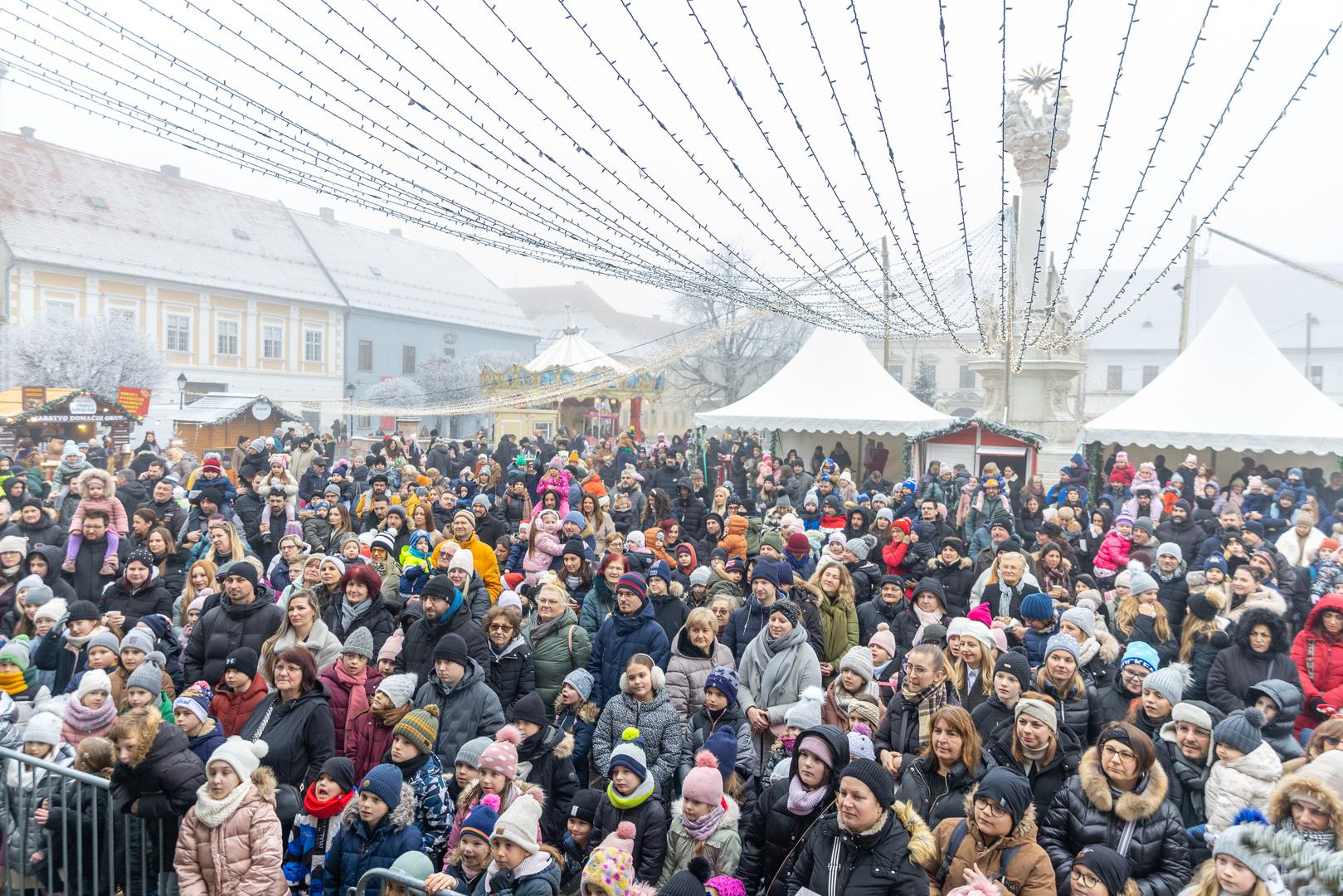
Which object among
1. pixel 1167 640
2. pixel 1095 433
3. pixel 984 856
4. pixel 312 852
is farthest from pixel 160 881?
pixel 1095 433

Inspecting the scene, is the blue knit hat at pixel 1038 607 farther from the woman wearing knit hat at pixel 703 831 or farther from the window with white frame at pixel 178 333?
the window with white frame at pixel 178 333

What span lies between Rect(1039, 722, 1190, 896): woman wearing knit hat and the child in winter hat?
15.5 ft

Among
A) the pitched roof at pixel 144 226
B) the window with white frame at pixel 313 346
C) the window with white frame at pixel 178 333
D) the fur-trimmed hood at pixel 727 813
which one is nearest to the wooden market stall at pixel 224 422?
the window with white frame at pixel 178 333

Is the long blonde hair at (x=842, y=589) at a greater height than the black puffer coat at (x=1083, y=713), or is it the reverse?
the long blonde hair at (x=842, y=589)

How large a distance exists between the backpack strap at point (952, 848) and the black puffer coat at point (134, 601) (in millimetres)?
5377

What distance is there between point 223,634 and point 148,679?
0.70 meters

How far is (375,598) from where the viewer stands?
6.04m

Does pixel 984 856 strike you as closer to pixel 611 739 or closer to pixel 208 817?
pixel 611 739

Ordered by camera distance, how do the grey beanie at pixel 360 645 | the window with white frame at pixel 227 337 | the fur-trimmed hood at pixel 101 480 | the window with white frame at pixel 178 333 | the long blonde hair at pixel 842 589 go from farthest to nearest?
the window with white frame at pixel 227 337 → the window with white frame at pixel 178 333 → the fur-trimmed hood at pixel 101 480 → the long blonde hair at pixel 842 589 → the grey beanie at pixel 360 645

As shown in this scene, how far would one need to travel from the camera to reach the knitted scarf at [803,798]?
3.60 metres

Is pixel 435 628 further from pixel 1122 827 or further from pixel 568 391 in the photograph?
pixel 568 391

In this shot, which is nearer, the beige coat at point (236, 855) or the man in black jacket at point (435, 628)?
the beige coat at point (236, 855)

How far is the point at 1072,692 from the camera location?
186 inches

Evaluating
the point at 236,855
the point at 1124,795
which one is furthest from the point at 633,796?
the point at 1124,795
